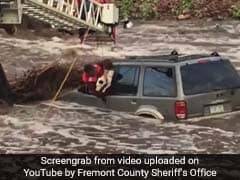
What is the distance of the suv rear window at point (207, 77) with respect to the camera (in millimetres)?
12359

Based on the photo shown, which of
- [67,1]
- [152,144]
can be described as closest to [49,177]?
[152,144]

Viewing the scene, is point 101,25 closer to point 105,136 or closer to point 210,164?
point 105,136

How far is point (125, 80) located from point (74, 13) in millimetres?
4614

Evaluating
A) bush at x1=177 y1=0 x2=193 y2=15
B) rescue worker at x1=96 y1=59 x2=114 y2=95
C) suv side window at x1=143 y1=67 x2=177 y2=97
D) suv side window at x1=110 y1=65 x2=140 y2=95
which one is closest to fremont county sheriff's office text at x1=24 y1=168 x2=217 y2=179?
suv side window at x1=143 y1=67 x2=177 y2=97

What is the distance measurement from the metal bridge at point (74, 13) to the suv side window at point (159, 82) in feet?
11.1

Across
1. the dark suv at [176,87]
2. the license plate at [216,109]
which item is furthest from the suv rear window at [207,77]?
the license plate at [216,109]

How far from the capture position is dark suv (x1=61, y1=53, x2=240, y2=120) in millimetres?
12352

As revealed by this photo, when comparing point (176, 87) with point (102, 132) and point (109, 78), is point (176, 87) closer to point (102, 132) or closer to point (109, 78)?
point (109, 78)

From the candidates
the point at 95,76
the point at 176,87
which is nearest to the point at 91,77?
the point at 95,76

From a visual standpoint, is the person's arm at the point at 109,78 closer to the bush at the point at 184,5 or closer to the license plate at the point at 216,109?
the license plate at the point at 216,109

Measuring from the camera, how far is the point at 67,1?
55.5 feet

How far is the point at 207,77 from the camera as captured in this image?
1249 cm

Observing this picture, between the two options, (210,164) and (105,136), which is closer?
(210,164)

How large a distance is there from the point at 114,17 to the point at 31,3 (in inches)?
129
